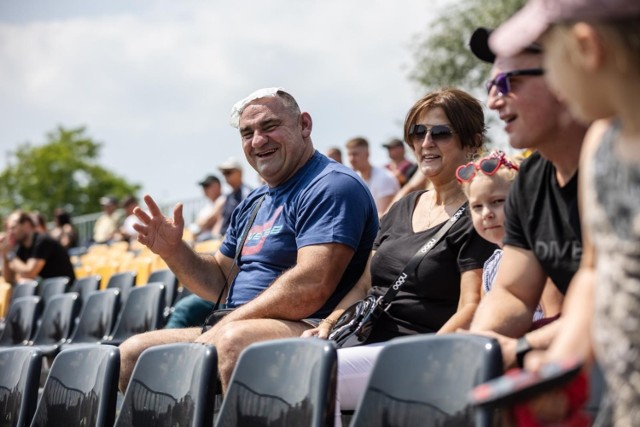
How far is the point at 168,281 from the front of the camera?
25.4 ft

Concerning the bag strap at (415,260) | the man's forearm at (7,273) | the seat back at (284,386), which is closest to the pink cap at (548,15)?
the seat back at (284,386)

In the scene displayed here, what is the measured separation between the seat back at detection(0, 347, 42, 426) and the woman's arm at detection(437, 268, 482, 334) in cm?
168

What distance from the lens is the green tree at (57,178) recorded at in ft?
235

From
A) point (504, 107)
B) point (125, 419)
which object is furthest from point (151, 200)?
point (504, 107)

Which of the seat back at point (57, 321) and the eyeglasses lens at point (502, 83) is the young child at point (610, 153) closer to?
the eyeglasses lens at point (502, 83)

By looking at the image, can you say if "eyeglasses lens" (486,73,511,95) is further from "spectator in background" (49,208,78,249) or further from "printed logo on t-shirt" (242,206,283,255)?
"spectator in background" (49,208,78,249)

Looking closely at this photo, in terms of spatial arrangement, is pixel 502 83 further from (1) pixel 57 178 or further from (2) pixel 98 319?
(1) pixel 57 178

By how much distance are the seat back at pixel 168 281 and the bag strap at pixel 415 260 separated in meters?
3.68

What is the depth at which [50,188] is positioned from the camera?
7288 cm

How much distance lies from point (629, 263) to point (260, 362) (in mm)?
1590

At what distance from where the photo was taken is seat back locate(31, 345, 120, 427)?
369 centimetres

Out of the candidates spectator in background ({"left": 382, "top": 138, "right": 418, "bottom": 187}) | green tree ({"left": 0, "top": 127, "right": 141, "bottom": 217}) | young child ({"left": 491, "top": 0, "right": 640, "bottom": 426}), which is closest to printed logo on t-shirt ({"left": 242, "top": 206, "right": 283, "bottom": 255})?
young child ({"left": 491, "top": 0, "right": 640, "bottom": 426})

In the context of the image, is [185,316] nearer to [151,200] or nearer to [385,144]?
[151,200]

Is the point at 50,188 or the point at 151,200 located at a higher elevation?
the point at 151,200
